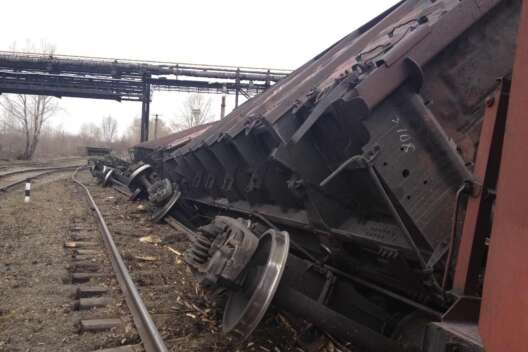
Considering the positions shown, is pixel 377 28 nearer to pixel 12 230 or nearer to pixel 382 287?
pixel 382 287

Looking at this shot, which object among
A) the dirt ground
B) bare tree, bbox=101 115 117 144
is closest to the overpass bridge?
the dirt ground

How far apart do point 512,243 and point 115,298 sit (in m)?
4.59

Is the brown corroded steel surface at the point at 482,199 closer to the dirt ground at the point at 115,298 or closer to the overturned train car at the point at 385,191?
the overturned train car at the point at 385,191

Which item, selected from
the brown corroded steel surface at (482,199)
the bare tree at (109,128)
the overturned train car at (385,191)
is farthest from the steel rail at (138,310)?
the bare tree at (109,128)

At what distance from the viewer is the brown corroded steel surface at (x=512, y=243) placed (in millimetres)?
1600

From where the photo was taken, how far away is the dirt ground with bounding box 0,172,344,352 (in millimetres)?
4117

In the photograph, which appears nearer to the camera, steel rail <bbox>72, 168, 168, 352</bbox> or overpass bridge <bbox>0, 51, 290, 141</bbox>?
steel rail <bbox>72, 168, 168, 352</bbox>

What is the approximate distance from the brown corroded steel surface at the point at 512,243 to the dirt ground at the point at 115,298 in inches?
99.4

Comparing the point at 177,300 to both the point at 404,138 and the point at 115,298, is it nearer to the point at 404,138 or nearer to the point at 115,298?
the point at 115,298

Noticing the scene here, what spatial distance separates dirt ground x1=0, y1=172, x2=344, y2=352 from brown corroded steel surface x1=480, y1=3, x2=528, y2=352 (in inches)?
99.4

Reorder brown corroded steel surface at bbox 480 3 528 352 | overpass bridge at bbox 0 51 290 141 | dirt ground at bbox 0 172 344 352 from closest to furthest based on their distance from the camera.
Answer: brown corroded steel surface at bbox 480 3 528 352
dirt ground at bbox 0 172 344 352
overpass bridge at bbox 0 51 290 141

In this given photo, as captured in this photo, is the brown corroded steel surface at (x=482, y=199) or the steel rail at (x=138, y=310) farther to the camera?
the steel rail at (x=138, y=310)

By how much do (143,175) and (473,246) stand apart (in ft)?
45.3

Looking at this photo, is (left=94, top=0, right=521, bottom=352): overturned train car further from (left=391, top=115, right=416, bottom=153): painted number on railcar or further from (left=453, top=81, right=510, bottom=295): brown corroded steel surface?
(left=453, top=81, right=510, bottom=295): brown corroded steel surface
